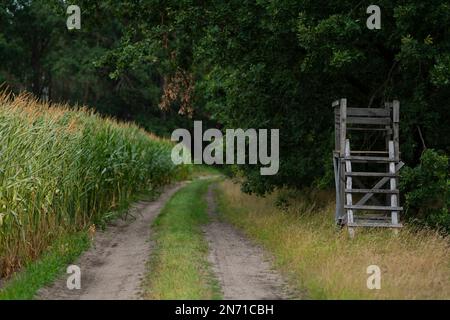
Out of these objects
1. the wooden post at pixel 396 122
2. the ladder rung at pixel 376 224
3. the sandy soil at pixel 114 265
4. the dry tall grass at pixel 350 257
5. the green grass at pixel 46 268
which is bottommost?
the sandy soil at pixel 114 265

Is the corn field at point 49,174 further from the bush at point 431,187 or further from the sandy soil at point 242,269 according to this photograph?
A: the bush at point 431,187

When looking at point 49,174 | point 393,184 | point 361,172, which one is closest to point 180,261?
point 49,174

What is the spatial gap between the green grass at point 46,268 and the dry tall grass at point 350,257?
11.5 ft

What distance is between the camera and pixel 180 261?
10.5 m

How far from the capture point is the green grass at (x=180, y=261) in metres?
8.38

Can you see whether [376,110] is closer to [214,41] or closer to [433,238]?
[433,238]

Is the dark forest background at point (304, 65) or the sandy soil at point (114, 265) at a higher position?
the dark forest background at point (304, 65)

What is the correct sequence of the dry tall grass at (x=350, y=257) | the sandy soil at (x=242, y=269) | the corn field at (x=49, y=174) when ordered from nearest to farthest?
the dry tall grass at (x=350, y=257), the sandy soil at (x=242, y=269), the corn field at (x=49, y=174)

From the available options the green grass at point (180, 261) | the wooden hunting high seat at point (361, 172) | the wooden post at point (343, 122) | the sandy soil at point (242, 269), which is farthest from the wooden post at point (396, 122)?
the green grass at point (180, 261)

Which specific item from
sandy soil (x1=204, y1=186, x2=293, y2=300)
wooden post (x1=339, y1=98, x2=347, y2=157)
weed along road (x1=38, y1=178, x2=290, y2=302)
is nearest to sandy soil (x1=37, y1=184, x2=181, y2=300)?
weed along road (x1=38, y1=178, x2=290, y2=302)

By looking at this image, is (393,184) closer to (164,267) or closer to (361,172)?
(361,172)

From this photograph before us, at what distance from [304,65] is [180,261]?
16.7 feet

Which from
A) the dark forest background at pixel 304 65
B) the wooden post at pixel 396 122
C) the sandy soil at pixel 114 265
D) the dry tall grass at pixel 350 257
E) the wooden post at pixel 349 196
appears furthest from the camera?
the wooden post at pixel 396 122

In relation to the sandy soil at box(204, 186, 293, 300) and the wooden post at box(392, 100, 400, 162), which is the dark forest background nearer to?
the wooden post at box(392, 100, 400, 162)
